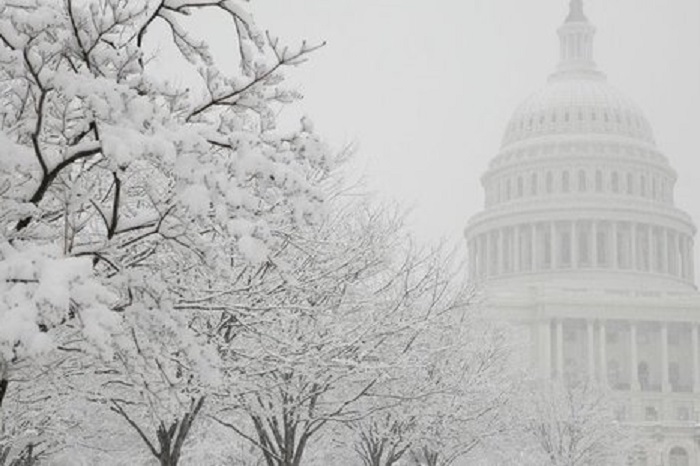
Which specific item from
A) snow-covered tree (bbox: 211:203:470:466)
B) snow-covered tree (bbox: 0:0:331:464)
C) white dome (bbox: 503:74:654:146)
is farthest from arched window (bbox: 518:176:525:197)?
snow-covered tree (bbox: 0:0:331:464)

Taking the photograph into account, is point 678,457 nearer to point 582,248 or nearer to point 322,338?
point 582,248

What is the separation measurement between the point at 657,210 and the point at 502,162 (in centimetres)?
1898

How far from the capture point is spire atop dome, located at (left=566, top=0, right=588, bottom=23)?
168875mm

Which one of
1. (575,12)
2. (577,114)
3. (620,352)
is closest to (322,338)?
(620,352)

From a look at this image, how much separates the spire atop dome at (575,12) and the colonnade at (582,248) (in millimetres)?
38260

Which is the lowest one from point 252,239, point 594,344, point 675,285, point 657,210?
point 252,239

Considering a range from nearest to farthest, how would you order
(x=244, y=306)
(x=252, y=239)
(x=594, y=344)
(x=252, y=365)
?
1. (x=252, y=239)
2. (x=244, y=306)
3. (x=252, y=365)
4. (x=594, y=344)

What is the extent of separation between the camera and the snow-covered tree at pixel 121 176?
823 centimetres

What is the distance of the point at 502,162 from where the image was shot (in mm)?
149000

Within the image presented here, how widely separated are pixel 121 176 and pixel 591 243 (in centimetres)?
13043

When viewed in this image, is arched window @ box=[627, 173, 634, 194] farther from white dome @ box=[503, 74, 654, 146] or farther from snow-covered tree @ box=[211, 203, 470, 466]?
snow-covered tree @ box=[211, 203, 470, 466]

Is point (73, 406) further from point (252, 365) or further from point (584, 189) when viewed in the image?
point (584, 189)

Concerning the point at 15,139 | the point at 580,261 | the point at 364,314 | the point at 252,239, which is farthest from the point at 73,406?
the point at 580,261

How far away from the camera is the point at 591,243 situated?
136875 millimetres
